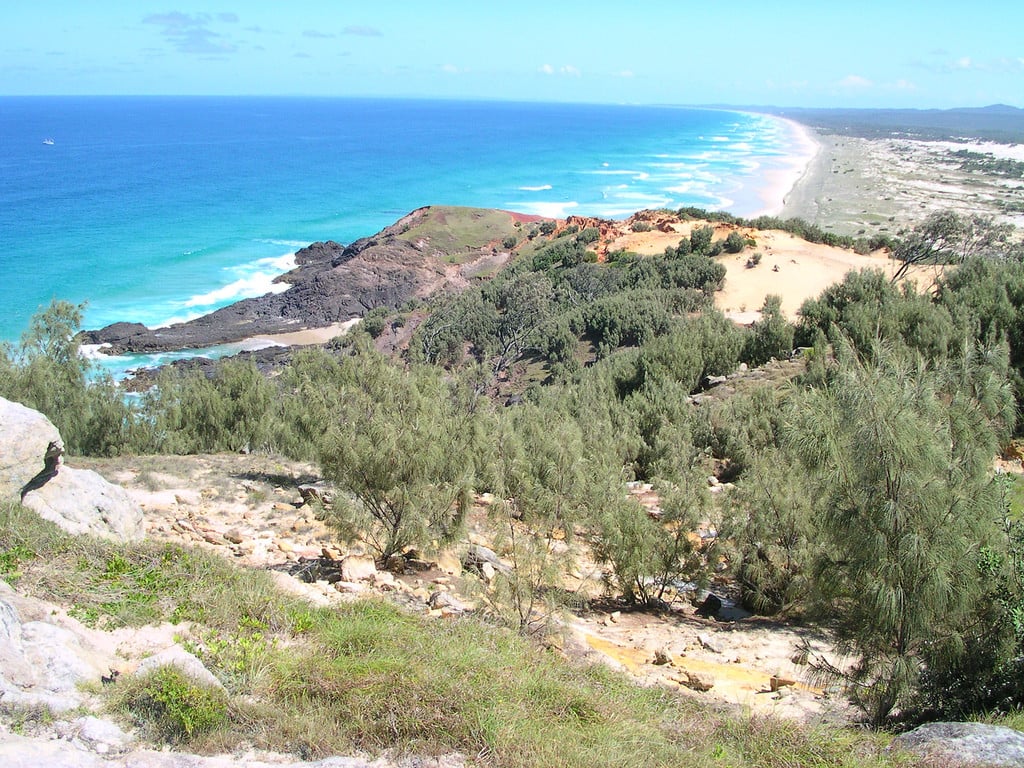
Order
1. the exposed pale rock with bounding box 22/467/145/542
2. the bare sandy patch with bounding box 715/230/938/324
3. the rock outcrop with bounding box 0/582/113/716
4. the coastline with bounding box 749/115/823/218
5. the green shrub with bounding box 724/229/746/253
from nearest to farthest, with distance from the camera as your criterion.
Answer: the rock outcrop with bounding box 0/582/113/716
the exposed pale rock with bounding box 22/467/145/542
the bare sandy patch with bounding box 715/230/938/324
the green shrub with bounding box 724/229/746/253
the coastline with bounding box 749/115/823/218

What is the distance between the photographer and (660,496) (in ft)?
33.4

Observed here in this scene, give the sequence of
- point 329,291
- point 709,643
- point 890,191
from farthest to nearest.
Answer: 1. point 890,191
2. point 329,291
3. point 709,643

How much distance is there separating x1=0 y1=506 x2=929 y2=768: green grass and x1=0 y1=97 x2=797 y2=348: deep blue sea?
37.6 m

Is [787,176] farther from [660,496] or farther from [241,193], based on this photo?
[660,496]

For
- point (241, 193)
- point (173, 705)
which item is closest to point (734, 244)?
point (173, 705)

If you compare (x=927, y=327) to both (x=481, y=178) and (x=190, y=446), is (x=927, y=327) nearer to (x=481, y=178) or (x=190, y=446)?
(x=190, y=446)

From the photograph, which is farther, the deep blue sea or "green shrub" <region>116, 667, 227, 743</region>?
the deep blue sea

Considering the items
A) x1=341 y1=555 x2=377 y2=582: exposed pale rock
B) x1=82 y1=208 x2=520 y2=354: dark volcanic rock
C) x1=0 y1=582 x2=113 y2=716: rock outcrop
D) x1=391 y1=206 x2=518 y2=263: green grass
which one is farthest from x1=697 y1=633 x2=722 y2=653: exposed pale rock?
x1=391 y1=206 x2=518 y2=263: green grass

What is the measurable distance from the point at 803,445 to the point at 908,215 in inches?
2353

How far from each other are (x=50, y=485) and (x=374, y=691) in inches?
238

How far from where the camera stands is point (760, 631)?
28.9ft

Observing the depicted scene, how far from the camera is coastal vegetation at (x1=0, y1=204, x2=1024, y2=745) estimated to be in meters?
5.44

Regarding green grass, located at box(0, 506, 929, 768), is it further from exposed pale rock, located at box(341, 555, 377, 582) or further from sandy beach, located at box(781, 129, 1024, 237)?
sandy beach, located at box(781, 129, 1024, 237)

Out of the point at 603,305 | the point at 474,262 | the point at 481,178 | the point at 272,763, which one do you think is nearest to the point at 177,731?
the point at 272,763
